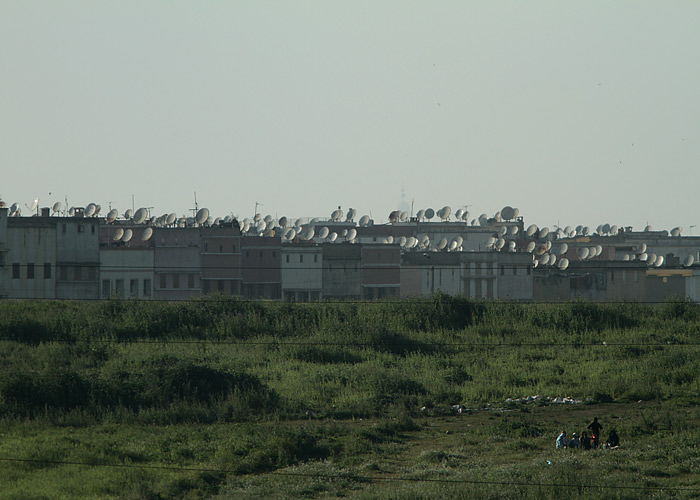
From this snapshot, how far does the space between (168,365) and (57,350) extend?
638 centimetres

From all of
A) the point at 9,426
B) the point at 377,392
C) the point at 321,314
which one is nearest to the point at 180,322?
A: the point at 321,314

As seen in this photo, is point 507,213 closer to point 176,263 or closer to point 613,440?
point 176,263

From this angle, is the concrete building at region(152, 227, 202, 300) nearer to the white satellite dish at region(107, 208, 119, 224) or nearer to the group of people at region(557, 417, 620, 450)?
the white satellite dish at region(107, 208, 119, 224)

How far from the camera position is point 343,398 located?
3102cm

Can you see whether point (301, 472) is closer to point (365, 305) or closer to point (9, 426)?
point (9, 426)

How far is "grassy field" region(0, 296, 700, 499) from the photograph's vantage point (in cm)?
2130

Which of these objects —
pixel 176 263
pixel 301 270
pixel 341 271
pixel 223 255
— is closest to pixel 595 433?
pixel 176 263

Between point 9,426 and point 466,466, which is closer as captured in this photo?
point 466,466

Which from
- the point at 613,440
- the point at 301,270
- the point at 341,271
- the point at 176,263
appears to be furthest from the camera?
the point at 341,271

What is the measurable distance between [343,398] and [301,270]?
53.6 metres

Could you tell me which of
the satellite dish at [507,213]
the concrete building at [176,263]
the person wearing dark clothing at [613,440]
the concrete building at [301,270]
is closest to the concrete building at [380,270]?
the concrete building at [301,270]

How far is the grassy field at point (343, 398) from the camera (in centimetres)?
2130

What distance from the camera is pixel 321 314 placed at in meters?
44.3

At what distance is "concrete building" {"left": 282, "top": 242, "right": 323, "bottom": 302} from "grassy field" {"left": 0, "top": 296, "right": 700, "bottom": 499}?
128ft
